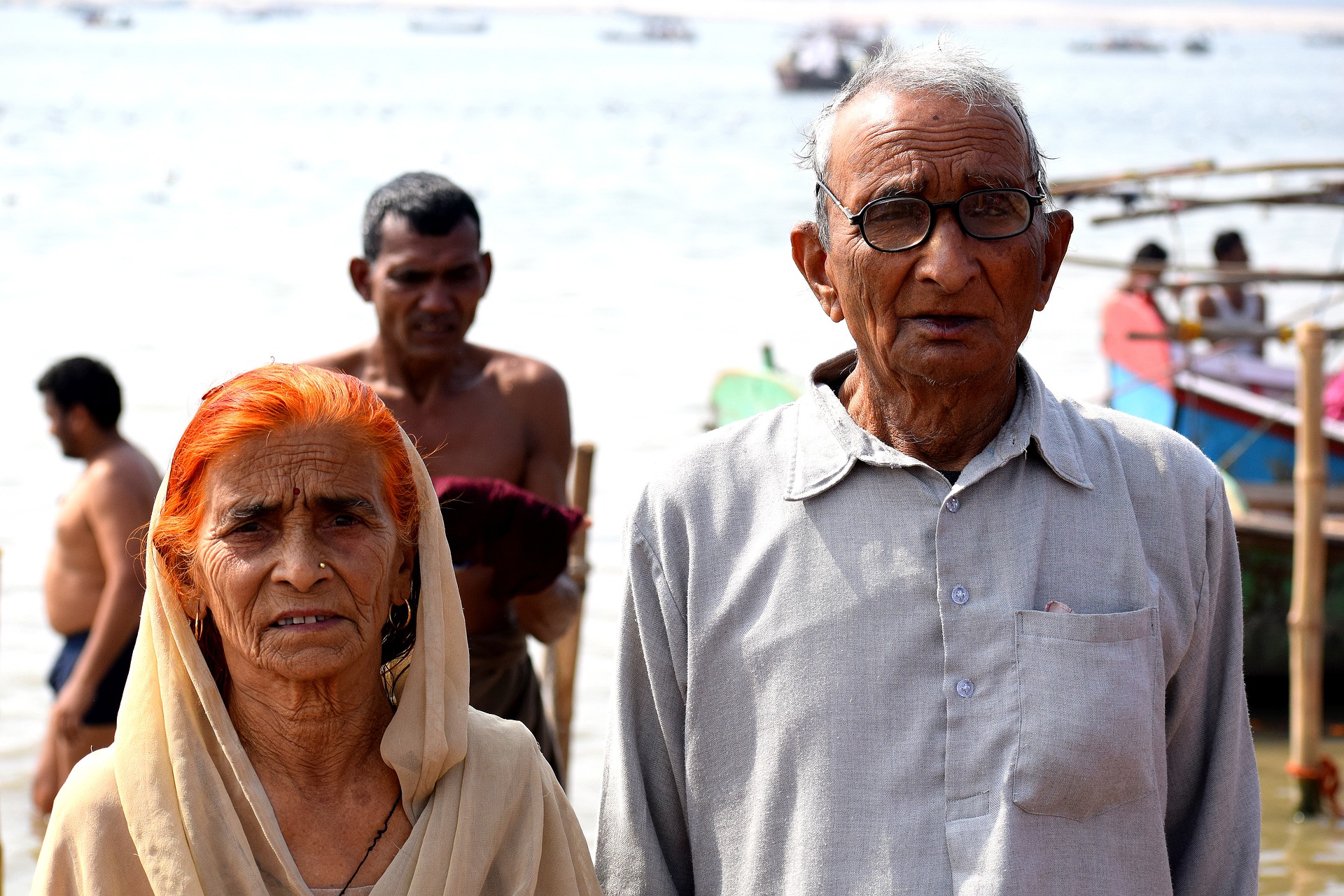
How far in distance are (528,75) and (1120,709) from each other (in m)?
83.7

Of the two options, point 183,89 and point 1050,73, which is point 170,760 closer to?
point 183,89

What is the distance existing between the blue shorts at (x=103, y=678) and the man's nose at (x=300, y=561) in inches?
148

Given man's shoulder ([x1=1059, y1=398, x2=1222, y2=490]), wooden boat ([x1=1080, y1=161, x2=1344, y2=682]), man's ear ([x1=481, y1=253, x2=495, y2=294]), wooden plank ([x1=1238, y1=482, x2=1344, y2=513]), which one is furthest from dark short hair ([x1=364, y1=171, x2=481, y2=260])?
wooden plank ([x1=1238, y1=482, x2=1344, y2=513])

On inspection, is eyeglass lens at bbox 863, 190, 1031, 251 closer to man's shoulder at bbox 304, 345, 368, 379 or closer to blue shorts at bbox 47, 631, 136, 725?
man's shoulder at bbox 304, 345, 368, 379

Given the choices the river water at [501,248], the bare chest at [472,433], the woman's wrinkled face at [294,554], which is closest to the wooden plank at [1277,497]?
the river water at [501,248]

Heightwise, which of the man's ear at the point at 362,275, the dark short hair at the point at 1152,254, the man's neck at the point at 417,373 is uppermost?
the dark short hair at the point at 1152,254

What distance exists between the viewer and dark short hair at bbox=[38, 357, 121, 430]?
573 cm

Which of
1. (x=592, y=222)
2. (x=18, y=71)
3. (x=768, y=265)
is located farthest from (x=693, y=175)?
(x=18, y=71)

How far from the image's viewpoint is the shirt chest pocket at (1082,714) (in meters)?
1.90

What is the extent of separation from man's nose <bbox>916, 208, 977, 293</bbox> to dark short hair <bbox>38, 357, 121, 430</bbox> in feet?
14.7

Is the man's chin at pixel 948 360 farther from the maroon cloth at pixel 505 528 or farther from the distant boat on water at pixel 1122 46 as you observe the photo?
the distant boat on water at pixel 1122 46

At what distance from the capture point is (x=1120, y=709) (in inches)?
76.0

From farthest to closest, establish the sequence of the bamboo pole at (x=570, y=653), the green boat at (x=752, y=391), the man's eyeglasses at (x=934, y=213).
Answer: the green boat at (x=752, y=391) < the bamboo pole at (x=570, y=653) < the man's eyeglasses at (x=934, y=213)

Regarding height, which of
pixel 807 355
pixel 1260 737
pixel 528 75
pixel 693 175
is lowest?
pixel 1260 737
